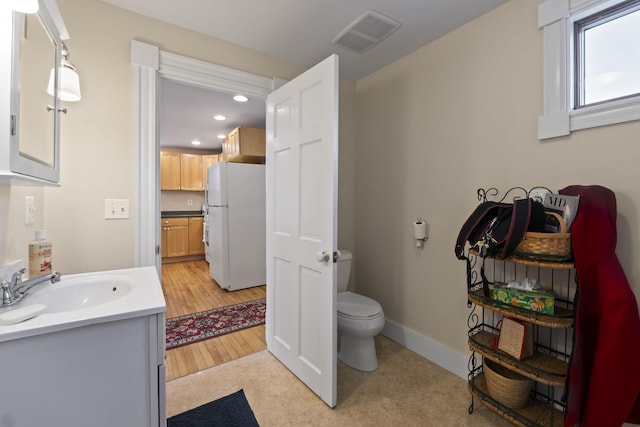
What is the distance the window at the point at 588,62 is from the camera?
51.6 inches

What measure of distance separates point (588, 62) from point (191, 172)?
5878 mm

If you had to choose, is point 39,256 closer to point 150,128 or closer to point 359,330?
point 150,128

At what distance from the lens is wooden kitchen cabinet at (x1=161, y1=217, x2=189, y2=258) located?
17.4 ft

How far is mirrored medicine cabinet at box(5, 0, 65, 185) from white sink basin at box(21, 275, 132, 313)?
45cm

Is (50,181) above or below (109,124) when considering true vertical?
below

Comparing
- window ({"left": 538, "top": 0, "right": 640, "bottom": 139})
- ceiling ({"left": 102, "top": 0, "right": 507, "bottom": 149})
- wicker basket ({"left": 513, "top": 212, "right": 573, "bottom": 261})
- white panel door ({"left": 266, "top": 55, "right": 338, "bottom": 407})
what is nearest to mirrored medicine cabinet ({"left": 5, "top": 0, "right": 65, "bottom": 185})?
ceiling ({"left": 102, "top": 0, "right": 507, "bottom": 149})

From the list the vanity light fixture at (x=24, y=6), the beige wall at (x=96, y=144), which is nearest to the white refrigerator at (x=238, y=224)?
the beige wall at (x=96, y=144)

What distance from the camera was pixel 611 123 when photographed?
4.24ft

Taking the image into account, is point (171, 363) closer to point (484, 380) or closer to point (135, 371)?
point (135, 371)

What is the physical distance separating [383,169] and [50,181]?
7.02ft

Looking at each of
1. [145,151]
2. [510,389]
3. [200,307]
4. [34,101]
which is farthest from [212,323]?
[510,389]

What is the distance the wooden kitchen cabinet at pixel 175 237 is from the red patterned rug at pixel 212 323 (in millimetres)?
2744

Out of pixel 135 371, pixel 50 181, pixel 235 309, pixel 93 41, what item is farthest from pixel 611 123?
pixel 235 309

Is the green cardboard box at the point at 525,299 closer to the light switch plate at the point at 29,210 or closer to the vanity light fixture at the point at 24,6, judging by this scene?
the vanity light fixture at the point at 24,6
